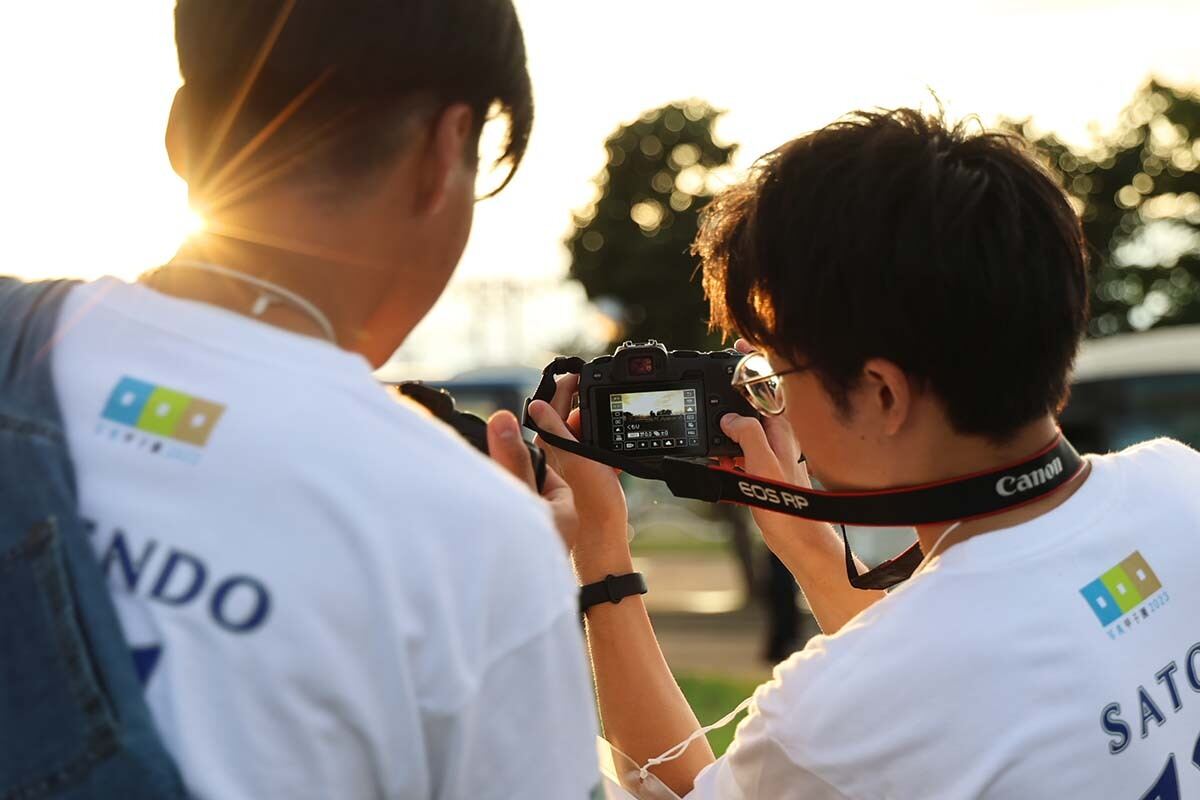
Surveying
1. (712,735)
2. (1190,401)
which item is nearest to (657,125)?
(1190,401)

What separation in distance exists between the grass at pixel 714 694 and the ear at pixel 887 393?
4.44 m

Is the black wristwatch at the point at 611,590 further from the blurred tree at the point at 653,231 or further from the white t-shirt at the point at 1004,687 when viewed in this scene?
the blurred tree at the point at 653,231

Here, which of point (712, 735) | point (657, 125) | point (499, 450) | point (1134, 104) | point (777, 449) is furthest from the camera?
point (1134, 104)

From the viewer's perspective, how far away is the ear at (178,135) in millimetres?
1282

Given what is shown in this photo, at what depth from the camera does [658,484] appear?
2.44m

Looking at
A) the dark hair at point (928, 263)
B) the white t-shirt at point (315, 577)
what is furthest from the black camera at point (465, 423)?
the dark hair at point (928, 263)

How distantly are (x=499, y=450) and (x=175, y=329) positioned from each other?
0.44m

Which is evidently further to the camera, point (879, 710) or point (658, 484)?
point (658, 484)

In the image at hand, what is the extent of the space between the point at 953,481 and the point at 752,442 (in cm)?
64

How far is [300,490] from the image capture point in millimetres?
1024

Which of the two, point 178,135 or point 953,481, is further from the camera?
point 953,481

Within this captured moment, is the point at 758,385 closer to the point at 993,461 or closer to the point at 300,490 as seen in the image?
the point at 993,461

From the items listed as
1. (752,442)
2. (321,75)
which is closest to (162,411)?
(321,75)

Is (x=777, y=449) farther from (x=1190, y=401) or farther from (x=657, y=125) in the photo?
(x=657, y=125)
